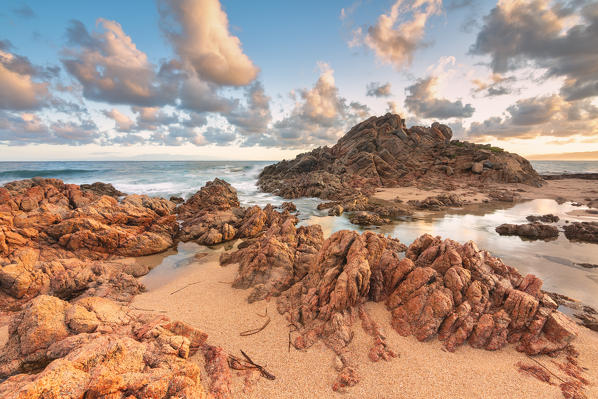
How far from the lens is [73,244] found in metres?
11.6

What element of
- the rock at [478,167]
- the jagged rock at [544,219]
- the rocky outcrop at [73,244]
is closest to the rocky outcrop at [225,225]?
the rocky outcrop at [73,244]

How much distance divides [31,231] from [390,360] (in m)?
16.3

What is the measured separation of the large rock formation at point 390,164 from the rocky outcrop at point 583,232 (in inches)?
778

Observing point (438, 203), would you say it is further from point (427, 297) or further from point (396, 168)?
point (396, 168)

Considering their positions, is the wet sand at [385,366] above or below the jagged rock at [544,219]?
below

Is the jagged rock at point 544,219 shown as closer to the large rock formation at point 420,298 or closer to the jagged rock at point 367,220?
the jagged rock at point 367,220

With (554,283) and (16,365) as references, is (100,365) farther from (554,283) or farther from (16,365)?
(554,283)

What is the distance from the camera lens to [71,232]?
12.0 m

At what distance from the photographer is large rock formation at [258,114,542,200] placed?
39031 millimetres

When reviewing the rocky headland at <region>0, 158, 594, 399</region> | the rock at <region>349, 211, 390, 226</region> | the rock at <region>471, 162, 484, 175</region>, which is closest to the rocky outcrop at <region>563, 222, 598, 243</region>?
the rock at <region>349, 211, 390, 226</region>

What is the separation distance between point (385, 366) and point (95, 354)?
19.0ft

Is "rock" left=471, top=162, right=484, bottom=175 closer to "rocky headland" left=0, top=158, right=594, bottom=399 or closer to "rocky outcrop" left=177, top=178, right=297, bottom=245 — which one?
"rocky outcrop" left=177, top=178, right=297, bottom=245

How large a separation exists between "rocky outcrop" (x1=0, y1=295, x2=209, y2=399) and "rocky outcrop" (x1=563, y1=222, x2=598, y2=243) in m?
21.8

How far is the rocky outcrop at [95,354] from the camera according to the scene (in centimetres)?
320
